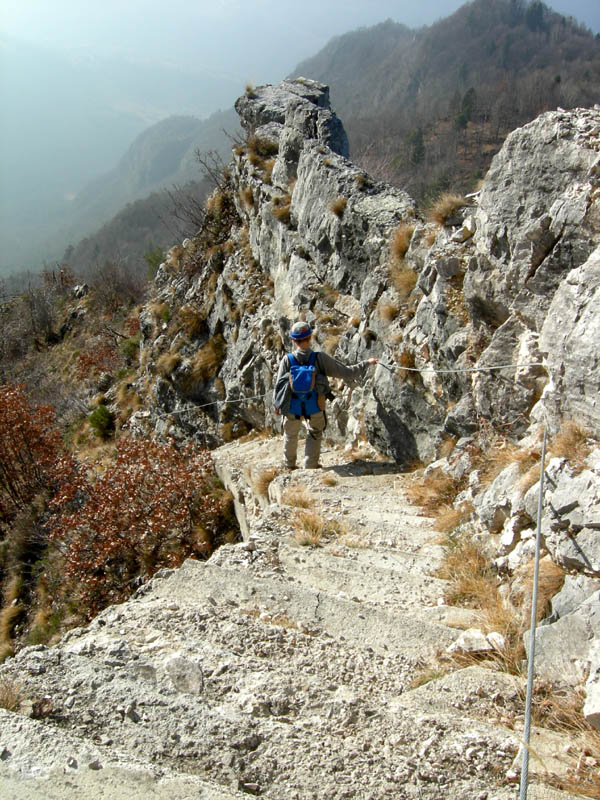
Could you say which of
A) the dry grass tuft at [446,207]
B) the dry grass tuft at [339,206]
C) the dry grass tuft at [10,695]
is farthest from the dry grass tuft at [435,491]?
the dry grass tuft at [339,206]

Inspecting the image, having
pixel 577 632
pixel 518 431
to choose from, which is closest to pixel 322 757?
pixel 577 632

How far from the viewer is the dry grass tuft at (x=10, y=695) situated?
2.78m

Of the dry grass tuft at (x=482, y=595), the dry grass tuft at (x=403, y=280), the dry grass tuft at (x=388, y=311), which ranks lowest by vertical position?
the dry grass tuft at (x=482, y=595)

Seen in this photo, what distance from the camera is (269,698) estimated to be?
3.00 metres

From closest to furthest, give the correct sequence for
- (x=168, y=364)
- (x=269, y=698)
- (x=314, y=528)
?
(x=269, y=698) < (x=314, y=528) < (x=168, y=364)

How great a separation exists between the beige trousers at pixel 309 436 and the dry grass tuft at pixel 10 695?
5.33 meters

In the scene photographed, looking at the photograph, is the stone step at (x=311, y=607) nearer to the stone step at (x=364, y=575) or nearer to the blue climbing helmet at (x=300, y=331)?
the stone step at (x=364, y=575)

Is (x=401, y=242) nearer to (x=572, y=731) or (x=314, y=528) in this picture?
(x=314, y=528)

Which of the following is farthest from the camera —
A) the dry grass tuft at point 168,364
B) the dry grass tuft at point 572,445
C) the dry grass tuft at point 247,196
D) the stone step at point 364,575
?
the dry grass tuft at point 168,364

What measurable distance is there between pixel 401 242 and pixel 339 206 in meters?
2.01

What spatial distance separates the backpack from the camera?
7480mm

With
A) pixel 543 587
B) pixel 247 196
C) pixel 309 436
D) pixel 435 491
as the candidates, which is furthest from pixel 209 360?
pixel 543 587

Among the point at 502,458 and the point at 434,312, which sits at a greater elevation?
the point at 434,312

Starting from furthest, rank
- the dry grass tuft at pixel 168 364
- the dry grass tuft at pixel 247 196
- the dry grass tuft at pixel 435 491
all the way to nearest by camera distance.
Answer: the dry grass tuft at pixel 168 364, the dry grass tuft at pixel 247 196, the dry grass tuft at pixel 435 491
